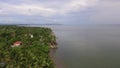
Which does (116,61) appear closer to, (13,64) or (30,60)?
(30,60)

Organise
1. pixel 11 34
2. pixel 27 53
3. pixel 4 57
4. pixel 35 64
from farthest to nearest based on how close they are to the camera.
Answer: pixel 11 34, pixel 4 57, pixel 27 53, pixel 35 64

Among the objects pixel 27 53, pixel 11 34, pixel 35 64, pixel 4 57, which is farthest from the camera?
pixel 11 34

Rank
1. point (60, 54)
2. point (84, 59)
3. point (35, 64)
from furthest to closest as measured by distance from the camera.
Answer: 1. point (60, 54)
2. point (84, 59)
3. point (35, 64)

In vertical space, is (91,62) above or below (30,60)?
below

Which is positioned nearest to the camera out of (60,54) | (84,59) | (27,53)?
(27,53)

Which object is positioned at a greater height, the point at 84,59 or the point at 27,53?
the point at 27,53

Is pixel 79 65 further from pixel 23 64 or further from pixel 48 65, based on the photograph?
pixel 23 64

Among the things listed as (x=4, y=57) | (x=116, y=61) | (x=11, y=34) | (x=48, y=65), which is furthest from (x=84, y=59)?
(x=11, y=34)

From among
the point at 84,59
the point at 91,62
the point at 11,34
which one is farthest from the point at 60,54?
the point at 11,34

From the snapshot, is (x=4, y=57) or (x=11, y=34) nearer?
(x=4, y=57)
